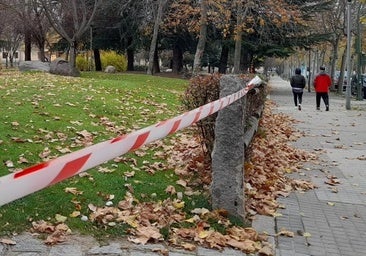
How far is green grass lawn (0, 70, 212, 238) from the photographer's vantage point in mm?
4539

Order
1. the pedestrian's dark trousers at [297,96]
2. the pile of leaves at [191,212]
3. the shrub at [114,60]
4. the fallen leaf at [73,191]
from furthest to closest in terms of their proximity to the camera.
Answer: the shrub at [114,60] → the pedestrian's dark trousers at [297,96] → the fallen leaf at [73,191] → the pile of leaves at [191,212]

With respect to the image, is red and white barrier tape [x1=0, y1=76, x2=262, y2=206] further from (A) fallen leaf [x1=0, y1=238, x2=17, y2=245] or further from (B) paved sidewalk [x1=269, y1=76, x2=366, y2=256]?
(B) paved sidewalk [x1=269, y1=76, x2=366, y2=256]

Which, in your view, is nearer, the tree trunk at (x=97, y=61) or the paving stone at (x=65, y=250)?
the paving stone at (x=65, y=250)

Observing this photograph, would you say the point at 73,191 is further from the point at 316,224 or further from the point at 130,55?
the point at 130,55

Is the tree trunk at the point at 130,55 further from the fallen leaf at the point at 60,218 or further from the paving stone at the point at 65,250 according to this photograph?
the paving stone at the point at 65,250

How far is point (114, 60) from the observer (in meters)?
45.2

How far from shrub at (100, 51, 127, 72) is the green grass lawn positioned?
31.6m

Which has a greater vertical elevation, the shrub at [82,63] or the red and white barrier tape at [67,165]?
the shrub at [82,63]

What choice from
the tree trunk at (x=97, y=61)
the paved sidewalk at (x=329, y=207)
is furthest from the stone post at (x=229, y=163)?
the tree trunk at (x=97, y=61)

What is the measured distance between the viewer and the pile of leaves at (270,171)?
5586 millimetres

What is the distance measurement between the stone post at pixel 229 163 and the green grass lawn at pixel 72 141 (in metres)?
0.45

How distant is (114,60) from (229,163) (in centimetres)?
4150

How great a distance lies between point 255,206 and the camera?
17.7 ft

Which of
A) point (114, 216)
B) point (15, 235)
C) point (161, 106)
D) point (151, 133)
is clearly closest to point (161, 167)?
point (114, 216)
